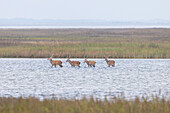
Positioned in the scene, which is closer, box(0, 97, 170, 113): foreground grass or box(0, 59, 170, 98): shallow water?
box(0, 97, 170, 113): foreground grass

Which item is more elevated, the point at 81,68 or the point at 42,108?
the point at 42,108

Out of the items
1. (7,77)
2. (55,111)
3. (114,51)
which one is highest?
(55,111)

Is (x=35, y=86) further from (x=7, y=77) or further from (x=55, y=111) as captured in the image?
(x=55, y=111)

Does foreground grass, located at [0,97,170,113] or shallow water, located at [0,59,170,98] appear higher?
foreground grass, located at [0,97,170,113]

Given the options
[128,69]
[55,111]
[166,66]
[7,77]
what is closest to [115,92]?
[55,111]

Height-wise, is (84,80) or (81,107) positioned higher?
(81,107)

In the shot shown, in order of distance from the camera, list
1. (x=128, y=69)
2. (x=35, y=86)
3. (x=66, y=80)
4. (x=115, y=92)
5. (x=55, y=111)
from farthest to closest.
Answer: (x=128, y=69)
(x=66, y=80)
(x=35, y=86)
(x=115, y=92)
(x=55, y=111)

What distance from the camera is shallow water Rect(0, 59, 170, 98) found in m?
21.4

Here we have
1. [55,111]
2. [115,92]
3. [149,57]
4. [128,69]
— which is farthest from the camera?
[149,57]

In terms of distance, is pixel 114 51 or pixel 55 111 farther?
Result: pixel 114 51

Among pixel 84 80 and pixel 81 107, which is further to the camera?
pixel 84 80

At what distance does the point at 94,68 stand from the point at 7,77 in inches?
333

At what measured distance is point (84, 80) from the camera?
88.8ft

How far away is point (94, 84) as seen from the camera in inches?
981
